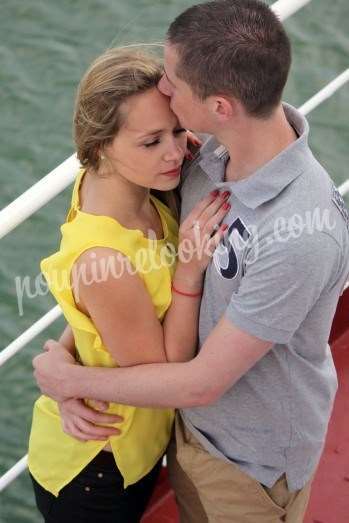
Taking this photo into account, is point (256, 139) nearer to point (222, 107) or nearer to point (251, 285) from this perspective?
point (222, 107)

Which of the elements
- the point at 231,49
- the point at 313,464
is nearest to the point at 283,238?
the point at 231,49

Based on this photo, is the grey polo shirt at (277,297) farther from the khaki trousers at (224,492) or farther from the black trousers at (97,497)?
the black trousers at (97,497)

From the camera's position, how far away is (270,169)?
5.44ft

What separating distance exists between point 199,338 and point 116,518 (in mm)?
510

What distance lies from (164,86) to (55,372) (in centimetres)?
59

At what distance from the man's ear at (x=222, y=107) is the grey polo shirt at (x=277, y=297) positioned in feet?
0.36

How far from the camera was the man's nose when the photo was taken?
5.70ft

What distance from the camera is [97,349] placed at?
189cm

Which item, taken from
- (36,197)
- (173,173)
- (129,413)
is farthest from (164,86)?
(129,413)

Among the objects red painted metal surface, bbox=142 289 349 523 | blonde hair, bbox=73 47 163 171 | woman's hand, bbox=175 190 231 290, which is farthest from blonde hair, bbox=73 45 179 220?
red painted metal surface, bbox=142 289 349 523

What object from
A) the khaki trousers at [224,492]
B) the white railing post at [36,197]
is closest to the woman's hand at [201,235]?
the white railing post at [36,197]

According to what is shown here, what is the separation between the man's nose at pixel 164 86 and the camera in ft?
5.70

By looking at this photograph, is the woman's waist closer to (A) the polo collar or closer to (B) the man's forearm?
(B) the man's forearm

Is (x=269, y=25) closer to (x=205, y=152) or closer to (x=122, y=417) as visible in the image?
(x=205, y=152)
